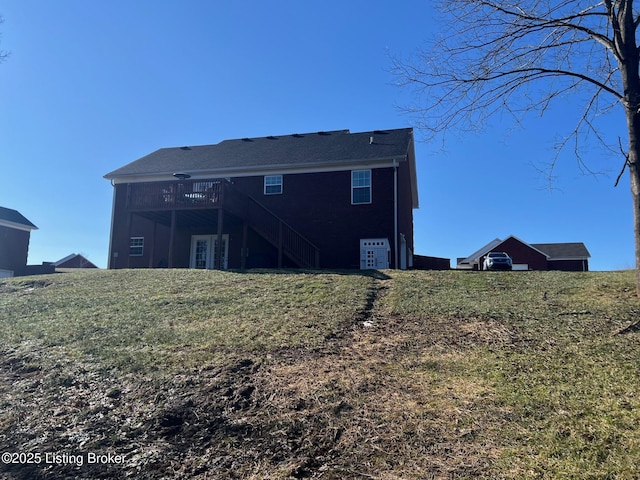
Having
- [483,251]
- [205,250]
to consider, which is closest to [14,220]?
[205,250]

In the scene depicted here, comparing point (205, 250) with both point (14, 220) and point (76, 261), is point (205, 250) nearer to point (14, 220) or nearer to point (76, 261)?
point (14, 220)

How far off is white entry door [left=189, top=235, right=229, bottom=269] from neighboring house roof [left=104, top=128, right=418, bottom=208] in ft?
8.79

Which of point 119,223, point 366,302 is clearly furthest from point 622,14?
point 119,223

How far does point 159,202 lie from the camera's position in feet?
58.4

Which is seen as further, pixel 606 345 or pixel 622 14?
pixel 622 14

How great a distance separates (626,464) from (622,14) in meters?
8.64

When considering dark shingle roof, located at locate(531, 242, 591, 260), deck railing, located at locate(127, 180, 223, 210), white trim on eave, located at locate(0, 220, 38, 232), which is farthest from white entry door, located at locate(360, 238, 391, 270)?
dark shingle roof, located at locate(531, 242, 591, 260)

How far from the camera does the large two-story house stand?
18.0 m

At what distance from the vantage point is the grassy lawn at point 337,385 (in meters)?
4.50

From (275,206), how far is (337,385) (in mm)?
14719

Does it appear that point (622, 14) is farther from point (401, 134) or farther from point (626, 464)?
point (401, 134)

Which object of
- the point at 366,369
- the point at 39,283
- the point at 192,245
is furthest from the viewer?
the point at 192,245

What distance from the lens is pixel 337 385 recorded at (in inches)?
234

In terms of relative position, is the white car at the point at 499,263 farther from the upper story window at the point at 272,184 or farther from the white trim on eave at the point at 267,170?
the upper story window at the point at 272,184
